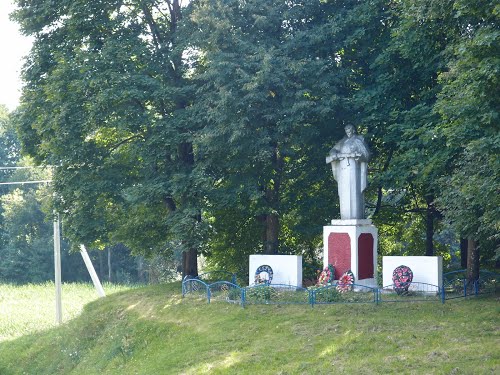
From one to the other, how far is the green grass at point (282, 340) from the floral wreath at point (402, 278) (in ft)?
4.25

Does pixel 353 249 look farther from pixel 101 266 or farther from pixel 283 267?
pixel 101 266

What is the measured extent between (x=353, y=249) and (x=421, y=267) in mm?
1982

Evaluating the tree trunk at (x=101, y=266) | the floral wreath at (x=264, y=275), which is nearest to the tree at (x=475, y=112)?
the floral wreath at (x=264, y=275)

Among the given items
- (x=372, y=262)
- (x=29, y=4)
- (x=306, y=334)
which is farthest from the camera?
(x=29, y=4)

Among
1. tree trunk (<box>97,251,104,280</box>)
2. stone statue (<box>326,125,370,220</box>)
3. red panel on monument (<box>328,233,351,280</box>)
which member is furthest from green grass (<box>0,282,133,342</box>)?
stone statue (<box>326,125,370,220</box>)

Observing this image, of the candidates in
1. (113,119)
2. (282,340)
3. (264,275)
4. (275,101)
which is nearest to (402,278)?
(264,275)

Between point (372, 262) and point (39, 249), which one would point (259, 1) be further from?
point (39, 249)

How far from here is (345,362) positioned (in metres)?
15.3

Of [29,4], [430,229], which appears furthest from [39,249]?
[430,229]

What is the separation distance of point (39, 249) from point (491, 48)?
52.4 m

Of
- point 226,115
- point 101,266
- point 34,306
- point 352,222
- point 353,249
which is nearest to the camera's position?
point 353,249

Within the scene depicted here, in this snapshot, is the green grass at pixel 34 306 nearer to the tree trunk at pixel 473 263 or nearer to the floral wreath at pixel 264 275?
the floral wreath at pixel 264 275

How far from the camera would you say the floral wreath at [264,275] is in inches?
898

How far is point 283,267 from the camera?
22.8 meters
